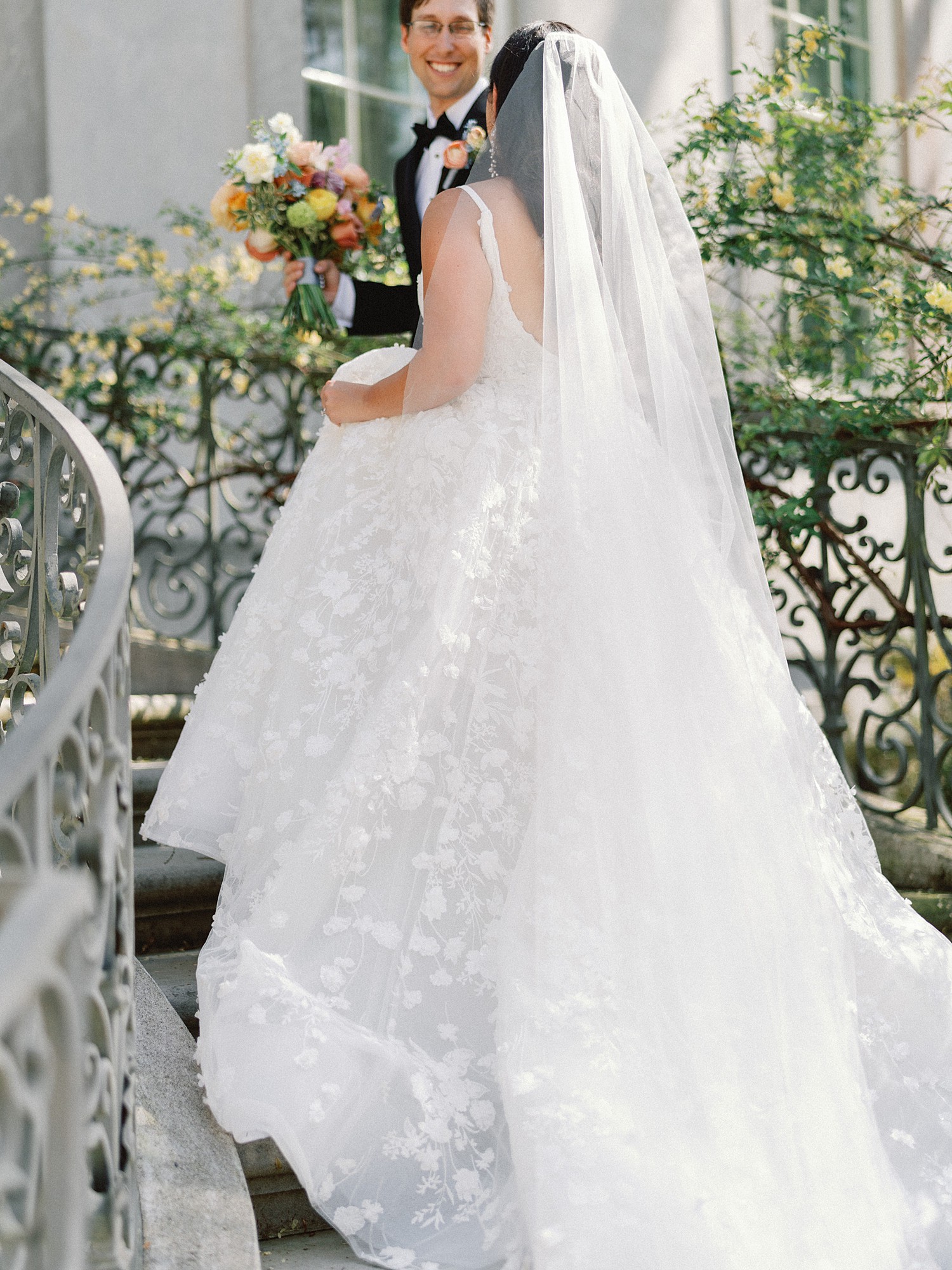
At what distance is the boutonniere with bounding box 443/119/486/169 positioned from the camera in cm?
341

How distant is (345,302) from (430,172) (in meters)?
0.47

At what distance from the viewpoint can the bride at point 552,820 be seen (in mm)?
2176

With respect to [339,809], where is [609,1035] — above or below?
below

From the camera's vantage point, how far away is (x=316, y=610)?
288 centimetres

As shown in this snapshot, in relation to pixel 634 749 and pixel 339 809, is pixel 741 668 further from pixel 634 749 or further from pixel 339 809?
pixel 339 809

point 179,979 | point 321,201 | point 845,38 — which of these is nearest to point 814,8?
point 845,38

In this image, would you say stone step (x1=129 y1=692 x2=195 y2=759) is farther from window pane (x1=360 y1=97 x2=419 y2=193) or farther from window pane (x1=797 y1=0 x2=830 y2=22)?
window pane (x1=797 y1=0 x2=830 y2=22)

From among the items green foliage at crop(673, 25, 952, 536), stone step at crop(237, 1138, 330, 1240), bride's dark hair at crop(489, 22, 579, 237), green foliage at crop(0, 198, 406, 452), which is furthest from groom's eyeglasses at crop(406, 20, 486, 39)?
stone step at crop(237, 1138, 330, 1240)

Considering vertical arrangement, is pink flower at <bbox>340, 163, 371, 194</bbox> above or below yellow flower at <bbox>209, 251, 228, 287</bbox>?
below

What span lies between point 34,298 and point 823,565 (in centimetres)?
377

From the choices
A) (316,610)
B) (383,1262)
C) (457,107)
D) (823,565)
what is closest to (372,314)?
(457,107)

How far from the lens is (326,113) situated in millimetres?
6984

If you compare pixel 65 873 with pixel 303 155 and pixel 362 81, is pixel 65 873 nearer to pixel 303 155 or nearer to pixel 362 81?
pixel 303 155

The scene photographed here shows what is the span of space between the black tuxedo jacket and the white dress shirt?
0.02 meters
